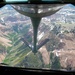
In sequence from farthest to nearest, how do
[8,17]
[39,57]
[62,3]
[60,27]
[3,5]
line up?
[60,27] < [8,17] < [39,57] < [3,5] < [62,3]

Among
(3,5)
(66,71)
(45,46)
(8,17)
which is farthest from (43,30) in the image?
(66,71)

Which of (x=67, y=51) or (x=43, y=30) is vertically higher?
(x=43, y=30)

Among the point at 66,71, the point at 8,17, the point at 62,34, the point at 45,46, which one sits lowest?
the point at 66,71

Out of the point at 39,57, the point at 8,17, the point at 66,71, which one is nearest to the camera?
the point at 66,71

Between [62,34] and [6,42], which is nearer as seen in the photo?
[6,42]

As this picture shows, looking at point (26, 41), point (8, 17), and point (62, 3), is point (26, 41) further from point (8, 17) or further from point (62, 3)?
point (62, 3)

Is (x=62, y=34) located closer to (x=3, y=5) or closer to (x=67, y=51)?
(x=67, y=51)

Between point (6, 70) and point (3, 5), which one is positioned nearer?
point (6, 70)

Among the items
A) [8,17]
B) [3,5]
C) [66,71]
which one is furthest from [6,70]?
[8,17]

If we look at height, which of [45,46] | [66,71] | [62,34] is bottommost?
[66,71]
